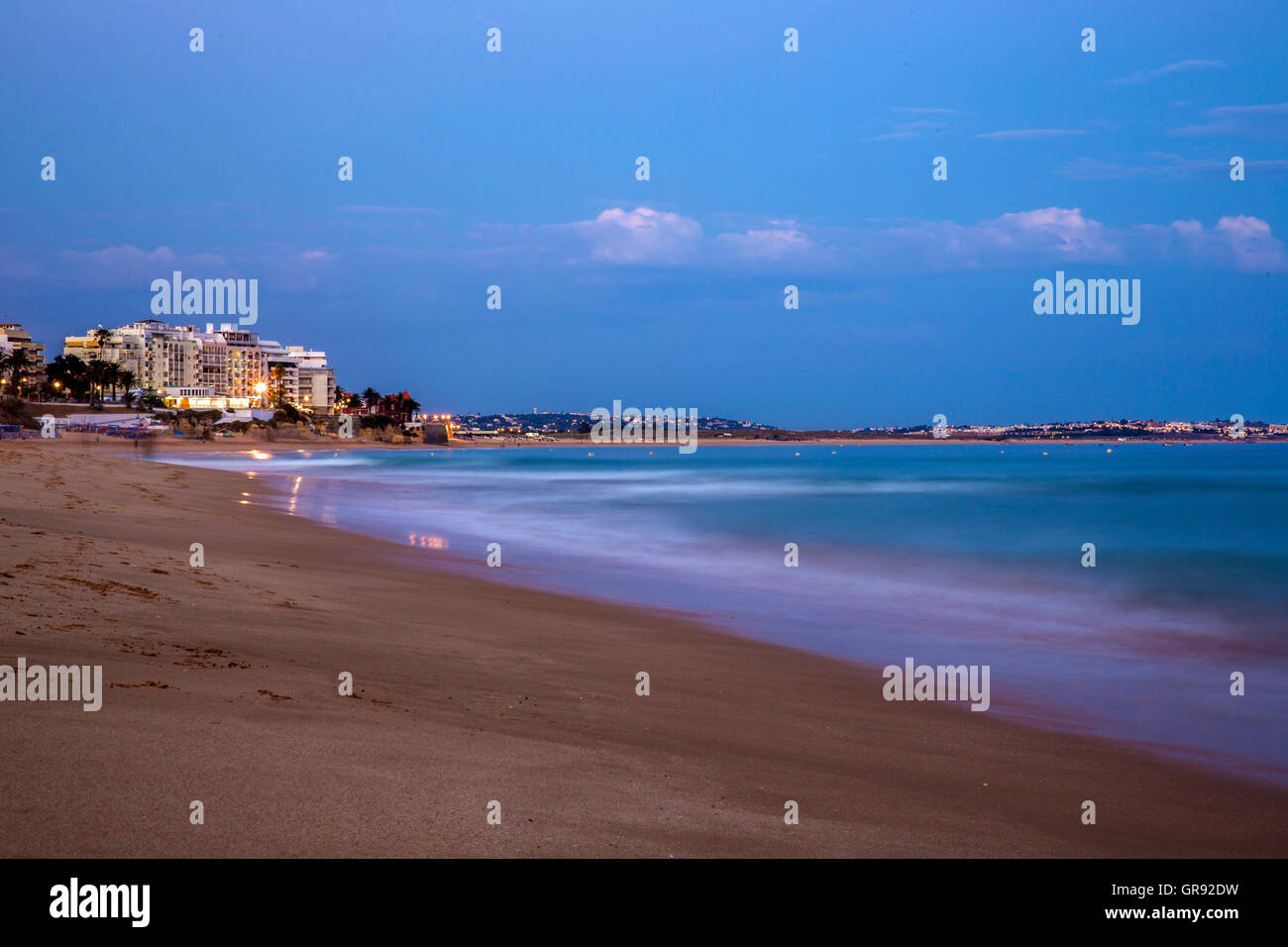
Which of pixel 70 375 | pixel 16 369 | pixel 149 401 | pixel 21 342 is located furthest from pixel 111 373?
pixel 21 342

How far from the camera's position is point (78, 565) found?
11.8 metres

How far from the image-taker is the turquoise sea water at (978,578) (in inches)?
438

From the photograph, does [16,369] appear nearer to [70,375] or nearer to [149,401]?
[70,375]

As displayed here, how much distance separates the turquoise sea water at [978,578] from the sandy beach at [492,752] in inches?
80.8

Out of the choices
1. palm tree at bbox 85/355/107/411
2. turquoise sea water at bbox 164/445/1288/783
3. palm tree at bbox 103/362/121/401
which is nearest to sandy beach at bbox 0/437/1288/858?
turquoise sea water at bbox 164/445/1288/783

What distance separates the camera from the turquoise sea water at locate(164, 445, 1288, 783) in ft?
36.5

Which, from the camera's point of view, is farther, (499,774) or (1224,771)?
(1224,771)

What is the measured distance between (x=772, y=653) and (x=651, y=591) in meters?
6.49

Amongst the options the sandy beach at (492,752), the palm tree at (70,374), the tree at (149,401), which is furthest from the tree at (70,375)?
the sandy beach at (492,752)

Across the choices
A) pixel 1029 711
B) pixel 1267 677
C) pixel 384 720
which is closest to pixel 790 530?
pixel 1267 677

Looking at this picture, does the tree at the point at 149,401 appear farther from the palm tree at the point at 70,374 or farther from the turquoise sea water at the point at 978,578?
the turquoise sea water at the point at 978,578

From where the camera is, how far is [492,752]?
6.29 m

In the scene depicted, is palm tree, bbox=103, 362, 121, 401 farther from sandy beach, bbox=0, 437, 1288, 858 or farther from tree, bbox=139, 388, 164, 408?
sandy beach, bbox=0, 437, 1288, 858
